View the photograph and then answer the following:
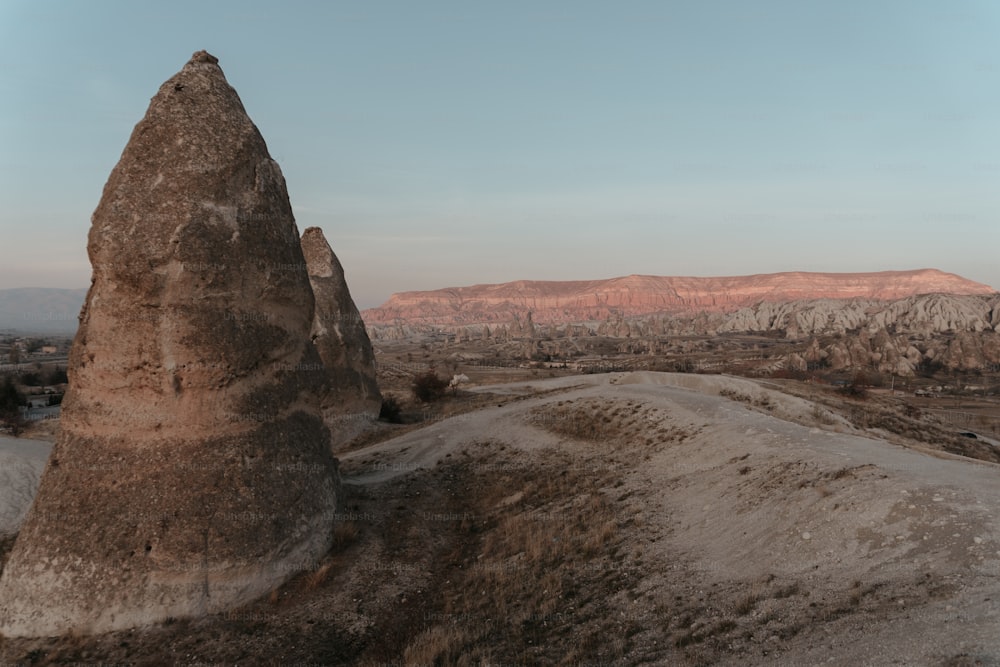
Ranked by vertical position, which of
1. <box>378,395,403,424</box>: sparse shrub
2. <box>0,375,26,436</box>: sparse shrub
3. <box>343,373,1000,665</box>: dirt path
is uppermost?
<box>343,373,1000,665</box>: dirt path

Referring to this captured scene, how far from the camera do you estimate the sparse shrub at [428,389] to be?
90.9 feet

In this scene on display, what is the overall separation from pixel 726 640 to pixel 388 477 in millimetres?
9276

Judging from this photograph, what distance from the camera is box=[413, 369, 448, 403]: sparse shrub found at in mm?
27694

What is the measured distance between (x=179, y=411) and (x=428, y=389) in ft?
68.5

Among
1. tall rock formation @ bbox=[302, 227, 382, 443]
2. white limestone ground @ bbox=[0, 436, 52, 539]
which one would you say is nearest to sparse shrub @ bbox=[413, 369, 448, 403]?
tall rock formation @ bbox=[302, 227, 382, 443]

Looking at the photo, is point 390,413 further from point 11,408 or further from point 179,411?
point 11,408

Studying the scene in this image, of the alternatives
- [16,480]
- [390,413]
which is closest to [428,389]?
[390,413]

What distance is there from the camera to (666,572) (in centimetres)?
698

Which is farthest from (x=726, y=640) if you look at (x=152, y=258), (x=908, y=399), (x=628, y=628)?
(x=908, y=399)

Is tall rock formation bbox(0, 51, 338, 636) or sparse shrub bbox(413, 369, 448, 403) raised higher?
tall rock formation bbox(0, 51, 338, 636)

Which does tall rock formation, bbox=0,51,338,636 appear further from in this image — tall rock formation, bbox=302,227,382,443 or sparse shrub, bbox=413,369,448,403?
sparse shrub, bbox=413,369,448,403

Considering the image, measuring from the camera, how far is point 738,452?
10445mm

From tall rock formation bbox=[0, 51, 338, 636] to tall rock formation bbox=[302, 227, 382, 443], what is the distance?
32.6 feet

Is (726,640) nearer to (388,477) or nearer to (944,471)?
(944,471)
